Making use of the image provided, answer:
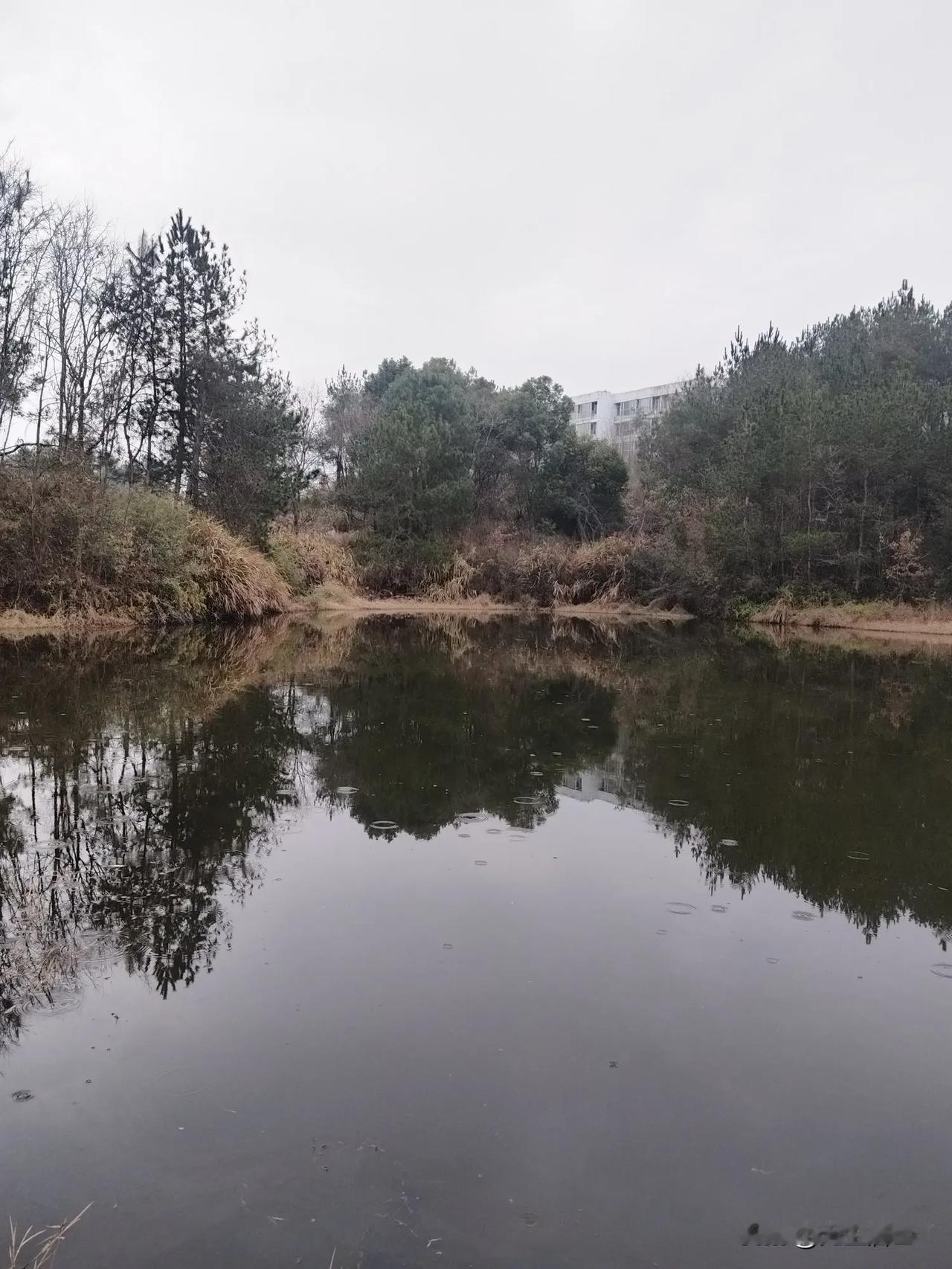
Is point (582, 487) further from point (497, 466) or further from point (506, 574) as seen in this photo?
point (506, 574)

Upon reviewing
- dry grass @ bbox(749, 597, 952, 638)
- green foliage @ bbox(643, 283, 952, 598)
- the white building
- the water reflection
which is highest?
the white building

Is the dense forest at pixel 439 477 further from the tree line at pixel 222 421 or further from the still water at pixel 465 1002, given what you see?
the still water at pixel 465 1002

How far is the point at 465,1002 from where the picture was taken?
3570 mm

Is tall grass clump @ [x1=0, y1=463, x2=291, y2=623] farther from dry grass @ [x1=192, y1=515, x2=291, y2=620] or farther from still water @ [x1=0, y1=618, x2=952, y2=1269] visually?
still water @ [x1=0, y1=618, x2=952, y2=1269]

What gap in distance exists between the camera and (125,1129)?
270 centimetres

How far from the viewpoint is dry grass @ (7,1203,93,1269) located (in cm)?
218

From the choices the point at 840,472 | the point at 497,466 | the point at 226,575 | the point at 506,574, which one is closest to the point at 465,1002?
the point at 226,575

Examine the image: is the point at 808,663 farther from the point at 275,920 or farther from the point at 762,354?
the point at 762,354

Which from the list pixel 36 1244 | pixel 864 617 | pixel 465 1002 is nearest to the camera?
pixel 36 1244

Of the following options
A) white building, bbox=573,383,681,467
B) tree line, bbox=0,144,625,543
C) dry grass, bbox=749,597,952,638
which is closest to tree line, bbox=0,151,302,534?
tree line, bbox=0,144,625,543

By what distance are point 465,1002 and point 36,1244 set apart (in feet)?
5.61

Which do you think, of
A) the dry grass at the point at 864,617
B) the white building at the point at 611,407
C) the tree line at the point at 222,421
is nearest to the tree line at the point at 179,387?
the tree line at the point at 222,421

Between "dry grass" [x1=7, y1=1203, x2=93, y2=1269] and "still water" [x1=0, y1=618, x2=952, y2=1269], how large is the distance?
42mm

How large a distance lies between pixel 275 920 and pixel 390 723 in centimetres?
521
